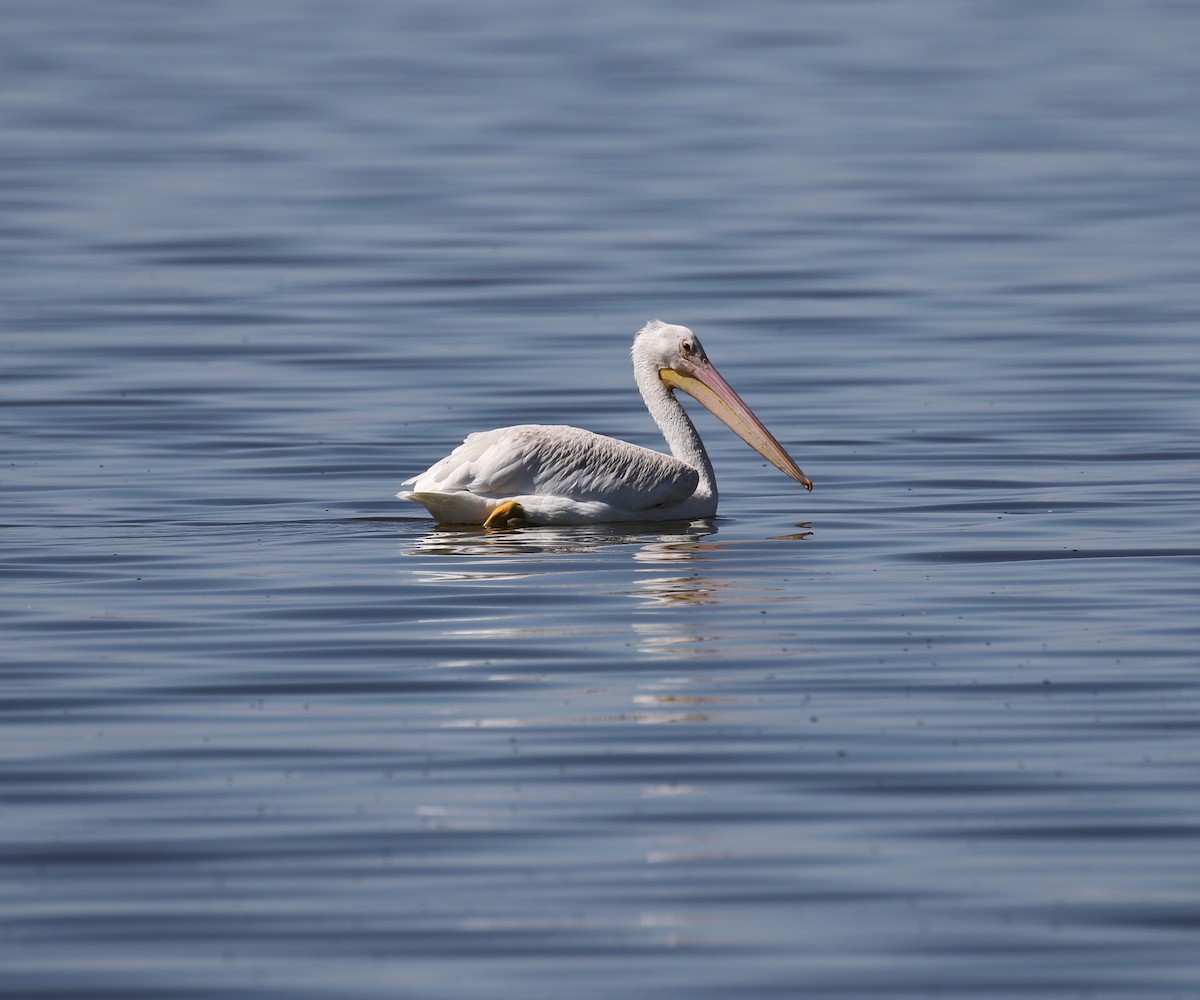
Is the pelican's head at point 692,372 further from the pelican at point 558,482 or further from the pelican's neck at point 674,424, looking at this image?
the pelican at point 558,482

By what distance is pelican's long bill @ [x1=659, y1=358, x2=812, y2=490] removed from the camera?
444 inches

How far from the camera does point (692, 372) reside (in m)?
11.4

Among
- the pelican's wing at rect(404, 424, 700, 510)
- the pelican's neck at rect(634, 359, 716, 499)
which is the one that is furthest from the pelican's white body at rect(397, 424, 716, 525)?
the pelican's neck at rect(634, 359, 716, 499)

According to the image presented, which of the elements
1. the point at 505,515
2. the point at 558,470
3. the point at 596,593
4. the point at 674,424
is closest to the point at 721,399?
the point at 674,424

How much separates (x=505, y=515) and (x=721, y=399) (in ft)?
5.49

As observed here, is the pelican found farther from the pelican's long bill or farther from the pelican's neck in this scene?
the pelican's long bill

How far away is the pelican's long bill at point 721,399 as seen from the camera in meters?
11.3

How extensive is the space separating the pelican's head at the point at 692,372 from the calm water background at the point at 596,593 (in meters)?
0.39

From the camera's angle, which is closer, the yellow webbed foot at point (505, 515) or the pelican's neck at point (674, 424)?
the yellow webbed foot at point (505, 515)

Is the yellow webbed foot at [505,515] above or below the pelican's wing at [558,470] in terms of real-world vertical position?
below

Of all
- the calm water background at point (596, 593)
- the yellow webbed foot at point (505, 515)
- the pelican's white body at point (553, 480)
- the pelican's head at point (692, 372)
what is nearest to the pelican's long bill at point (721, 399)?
the pelican's head at point (692, 372)

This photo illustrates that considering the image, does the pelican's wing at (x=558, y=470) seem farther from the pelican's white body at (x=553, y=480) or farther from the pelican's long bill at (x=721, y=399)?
the pelican's long bill at (x=721, y=399)

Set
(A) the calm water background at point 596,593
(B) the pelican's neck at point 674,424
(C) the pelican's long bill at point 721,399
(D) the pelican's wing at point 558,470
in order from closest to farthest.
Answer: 1. (A) the calm water background at point 596,593
2. (D) the pelican's wing at point 558,470
3. (B) the pelican's neck at point 674,424
4. (C) the pelican's long bill at point 721,399

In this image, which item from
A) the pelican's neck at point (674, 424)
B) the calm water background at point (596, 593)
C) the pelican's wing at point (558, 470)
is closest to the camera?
the calm water background at point (596, 593)
